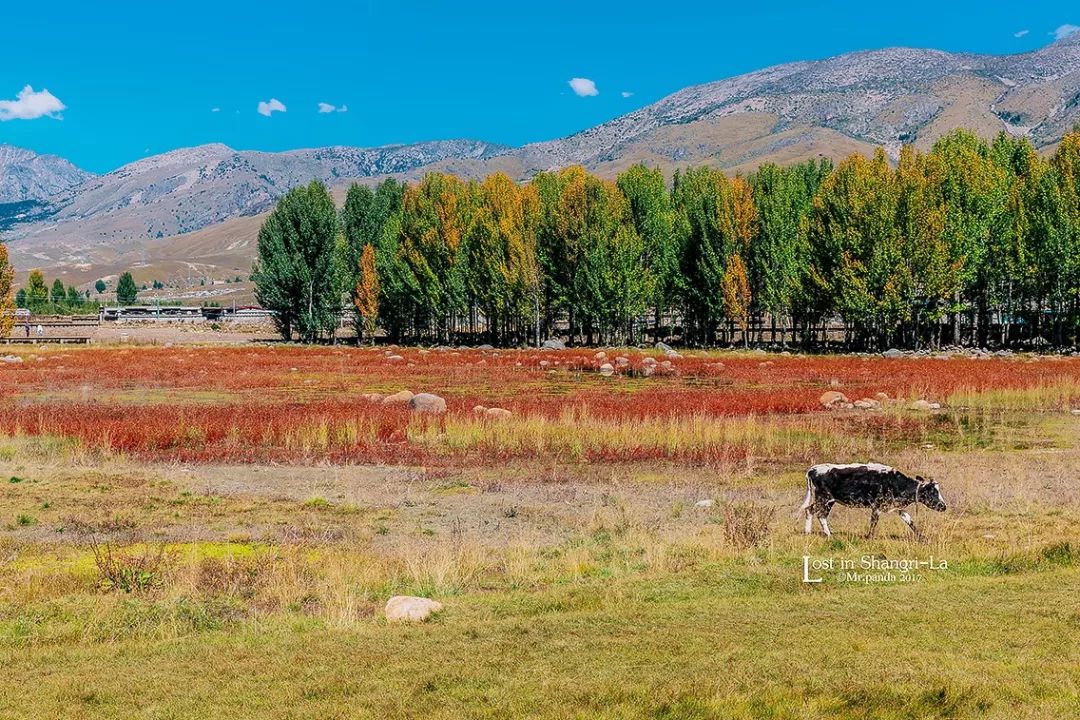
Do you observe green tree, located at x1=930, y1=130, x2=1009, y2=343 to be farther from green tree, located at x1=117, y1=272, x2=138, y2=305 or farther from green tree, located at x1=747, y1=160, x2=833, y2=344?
green tree, located at x1=117, y1=272, x2=138, y2=305

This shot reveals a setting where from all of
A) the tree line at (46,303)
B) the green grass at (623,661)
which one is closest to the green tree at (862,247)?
the green grass at (623,661)

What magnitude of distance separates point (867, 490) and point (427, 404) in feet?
62.6

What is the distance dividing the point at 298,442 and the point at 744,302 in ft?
171

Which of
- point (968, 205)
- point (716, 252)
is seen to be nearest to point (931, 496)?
point (968, 205)

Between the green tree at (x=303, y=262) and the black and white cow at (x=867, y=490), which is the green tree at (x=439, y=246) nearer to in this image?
the green tree at (x=303, y=262)

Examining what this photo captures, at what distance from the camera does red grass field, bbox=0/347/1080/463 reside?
22.8 metres

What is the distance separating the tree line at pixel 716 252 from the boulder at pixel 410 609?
58.1 meters

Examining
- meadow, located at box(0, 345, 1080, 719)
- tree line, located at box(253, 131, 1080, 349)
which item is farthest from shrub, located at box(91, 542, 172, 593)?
tree line, located at box(253, 131, 1080, 349)

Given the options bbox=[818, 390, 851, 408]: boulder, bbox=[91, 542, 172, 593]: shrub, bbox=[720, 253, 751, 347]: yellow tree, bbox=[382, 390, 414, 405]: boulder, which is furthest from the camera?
bbox=[720, 253, 751, 347]: yellow tree

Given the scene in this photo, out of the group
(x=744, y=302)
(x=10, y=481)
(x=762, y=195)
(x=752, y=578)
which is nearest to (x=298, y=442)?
(x=10, y=481)

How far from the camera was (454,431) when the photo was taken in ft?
79.0

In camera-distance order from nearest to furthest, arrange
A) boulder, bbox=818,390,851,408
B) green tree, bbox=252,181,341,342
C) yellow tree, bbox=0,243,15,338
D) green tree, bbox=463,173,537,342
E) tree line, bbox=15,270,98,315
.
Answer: boulder, bbox=818,390,851,408 → yellow tree, bbox=0,243,15,338 → green tree, bbox=463,173,537,342 → green tree, bbox=252,181,341,342 → tree line, bbox=15,270,98,315

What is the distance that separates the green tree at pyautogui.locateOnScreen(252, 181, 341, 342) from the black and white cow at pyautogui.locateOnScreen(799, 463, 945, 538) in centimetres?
Result: 7653

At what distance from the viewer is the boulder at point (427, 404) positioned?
93.7 feet
